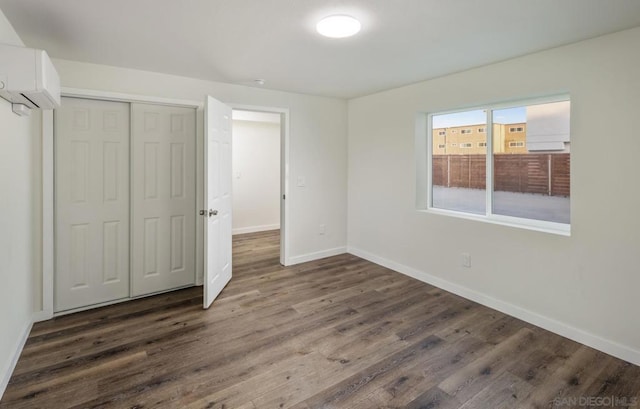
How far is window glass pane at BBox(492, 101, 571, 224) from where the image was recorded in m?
2.76

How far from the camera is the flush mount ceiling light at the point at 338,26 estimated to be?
2.10 metres

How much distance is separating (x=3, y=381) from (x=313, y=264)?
3084 mm

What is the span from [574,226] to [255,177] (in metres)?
5.35

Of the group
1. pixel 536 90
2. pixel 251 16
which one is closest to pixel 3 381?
pixel 251 16

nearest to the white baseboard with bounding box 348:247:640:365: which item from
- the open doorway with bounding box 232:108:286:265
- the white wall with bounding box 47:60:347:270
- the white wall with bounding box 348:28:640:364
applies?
the white wall with bounding box 348:28:640:364

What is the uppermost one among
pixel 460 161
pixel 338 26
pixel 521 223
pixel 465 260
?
pixel 338 26

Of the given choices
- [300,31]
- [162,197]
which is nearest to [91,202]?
[162,197]

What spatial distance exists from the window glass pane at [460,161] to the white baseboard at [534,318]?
0.83 meters

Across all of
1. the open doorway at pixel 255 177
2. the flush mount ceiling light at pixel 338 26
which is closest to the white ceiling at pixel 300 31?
the flush mount ceiling light at pixel 338 26

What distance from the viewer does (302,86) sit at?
3908 mm

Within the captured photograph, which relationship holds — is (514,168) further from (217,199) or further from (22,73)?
(22,73)

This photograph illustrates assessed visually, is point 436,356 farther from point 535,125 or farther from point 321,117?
point 321,117

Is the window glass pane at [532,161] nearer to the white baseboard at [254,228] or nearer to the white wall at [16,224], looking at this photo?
the white wall at [16,224]

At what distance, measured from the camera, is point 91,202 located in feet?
10.00
